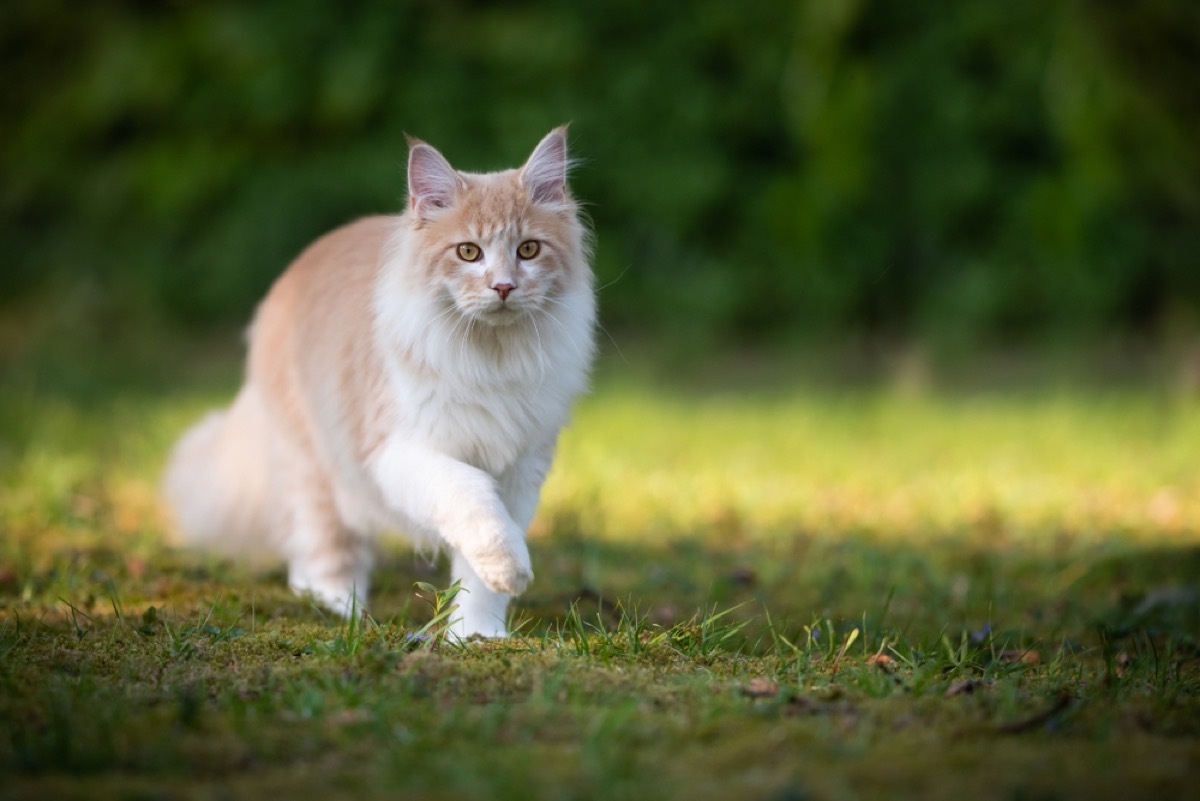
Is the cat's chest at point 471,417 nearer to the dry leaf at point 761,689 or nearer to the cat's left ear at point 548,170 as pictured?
the cat's left ear at point 548,170

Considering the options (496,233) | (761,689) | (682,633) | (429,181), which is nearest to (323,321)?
(429,181)

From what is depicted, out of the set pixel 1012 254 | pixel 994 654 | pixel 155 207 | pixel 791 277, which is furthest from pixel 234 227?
pixel 994 654

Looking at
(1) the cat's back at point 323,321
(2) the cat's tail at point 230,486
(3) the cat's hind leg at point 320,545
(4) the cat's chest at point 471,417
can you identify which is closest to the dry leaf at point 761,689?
(4) the cat's chest at point 471,417

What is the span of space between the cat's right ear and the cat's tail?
0.98 m

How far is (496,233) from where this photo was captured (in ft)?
10.4

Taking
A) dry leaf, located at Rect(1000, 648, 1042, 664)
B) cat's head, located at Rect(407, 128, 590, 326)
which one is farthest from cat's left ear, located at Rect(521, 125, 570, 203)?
dry leaf, located at Rect(1000, 648, 1042, 664)

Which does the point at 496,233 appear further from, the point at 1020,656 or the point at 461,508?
the point at 1020,656

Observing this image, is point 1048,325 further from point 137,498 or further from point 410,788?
point 410,788

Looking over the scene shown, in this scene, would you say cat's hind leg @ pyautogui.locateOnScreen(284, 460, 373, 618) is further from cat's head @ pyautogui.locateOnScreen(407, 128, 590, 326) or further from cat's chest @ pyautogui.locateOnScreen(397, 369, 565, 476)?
cat's head @ pyautogui.locateOnScreen(407, 128, 590, 326)

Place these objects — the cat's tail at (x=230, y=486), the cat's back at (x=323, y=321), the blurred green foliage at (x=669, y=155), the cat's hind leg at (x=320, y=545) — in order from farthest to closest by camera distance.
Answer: the blurred green foliage at (x=669, y=155)
the cat's tail at (x=230, y=486)
the cat's hind leg at (x=320, y=545)
the cat's back at (x=323, y=321)

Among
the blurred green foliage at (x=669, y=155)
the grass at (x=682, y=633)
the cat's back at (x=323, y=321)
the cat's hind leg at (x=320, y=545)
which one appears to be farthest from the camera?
the blurred green foliage at (x=669, y=155)

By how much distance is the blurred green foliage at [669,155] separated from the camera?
8.38 meters

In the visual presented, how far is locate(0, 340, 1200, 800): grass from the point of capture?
2.05 meters

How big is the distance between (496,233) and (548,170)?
0.28 meters
